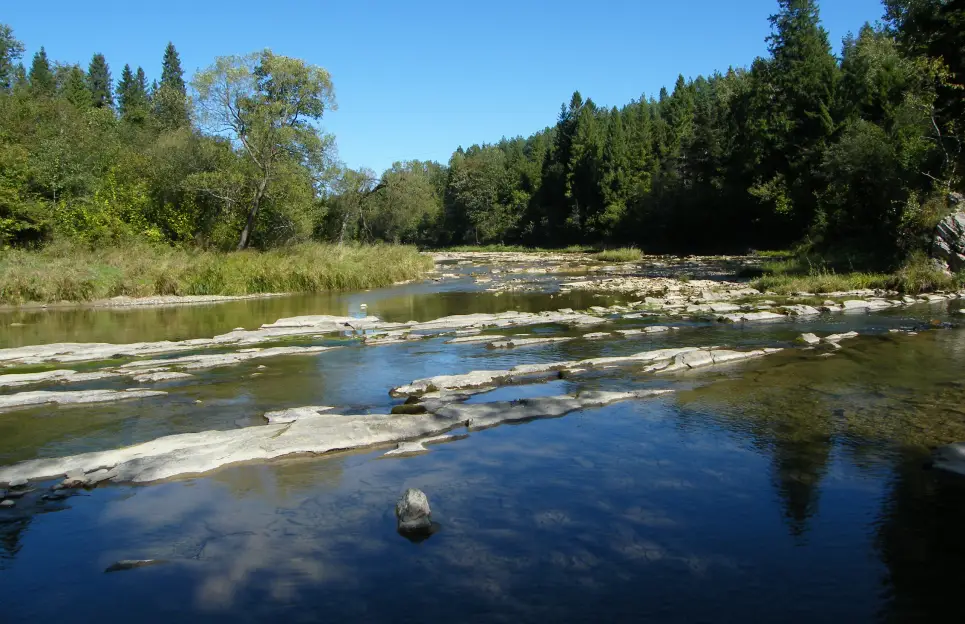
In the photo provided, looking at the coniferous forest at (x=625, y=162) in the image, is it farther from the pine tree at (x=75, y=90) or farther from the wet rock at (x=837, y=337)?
the wet rock at (x=837, y=337)

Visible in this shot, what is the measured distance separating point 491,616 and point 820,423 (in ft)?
24.3

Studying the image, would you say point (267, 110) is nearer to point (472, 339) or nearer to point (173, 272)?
point (173, 272)

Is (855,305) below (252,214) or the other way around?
below

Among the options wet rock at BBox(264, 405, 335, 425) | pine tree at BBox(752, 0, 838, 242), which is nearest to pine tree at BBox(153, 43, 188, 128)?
wet rock at BBox(264, 405, 335, 425)

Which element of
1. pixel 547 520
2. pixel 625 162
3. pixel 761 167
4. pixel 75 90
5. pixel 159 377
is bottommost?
pixel 547 520

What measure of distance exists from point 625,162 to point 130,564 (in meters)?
88.9

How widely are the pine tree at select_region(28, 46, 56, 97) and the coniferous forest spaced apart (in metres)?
0.96

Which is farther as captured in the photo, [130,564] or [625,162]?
[625,162]

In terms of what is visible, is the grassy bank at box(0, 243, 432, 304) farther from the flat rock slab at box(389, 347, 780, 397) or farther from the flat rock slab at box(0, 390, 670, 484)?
the flat rock slab at box(0, 390, 670, 484)

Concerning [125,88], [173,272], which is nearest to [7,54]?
[125,88]

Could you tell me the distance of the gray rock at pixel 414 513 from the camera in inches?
283

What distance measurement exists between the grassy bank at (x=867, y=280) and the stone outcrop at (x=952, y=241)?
1.74ft

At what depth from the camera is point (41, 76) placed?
9475cm

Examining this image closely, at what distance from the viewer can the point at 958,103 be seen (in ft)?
96.3
